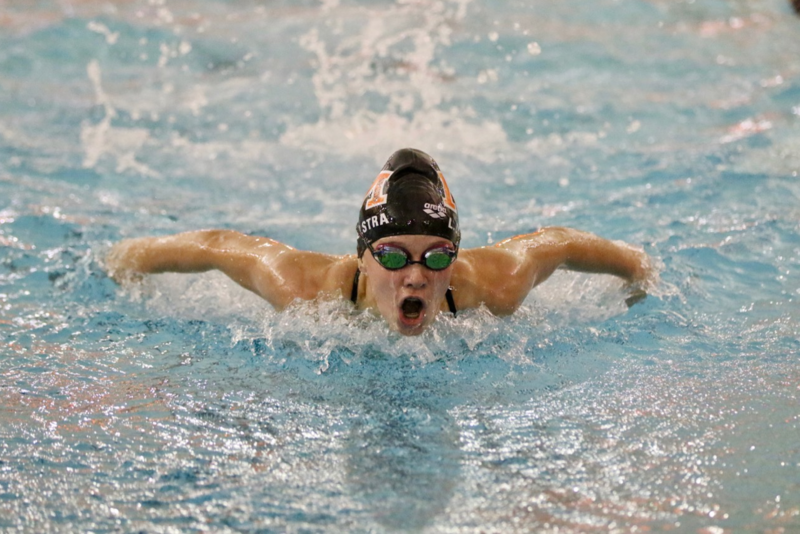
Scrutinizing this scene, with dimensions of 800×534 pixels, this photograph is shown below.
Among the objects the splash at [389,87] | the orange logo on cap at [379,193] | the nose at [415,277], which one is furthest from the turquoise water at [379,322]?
the orange logo on cap at [379,193]

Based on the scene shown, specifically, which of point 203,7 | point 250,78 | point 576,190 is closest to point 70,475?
point 576,190

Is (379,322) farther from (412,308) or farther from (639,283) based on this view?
(639,283)

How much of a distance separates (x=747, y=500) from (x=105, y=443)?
2028 mm

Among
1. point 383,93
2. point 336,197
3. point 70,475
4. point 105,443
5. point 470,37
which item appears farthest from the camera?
point 470,37

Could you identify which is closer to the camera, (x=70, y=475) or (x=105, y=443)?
(x=70, y=475)

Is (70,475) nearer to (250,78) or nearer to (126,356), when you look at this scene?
(126,356)

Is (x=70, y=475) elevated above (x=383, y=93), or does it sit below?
below

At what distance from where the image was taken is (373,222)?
335cm

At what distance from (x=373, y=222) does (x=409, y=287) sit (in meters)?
0.31

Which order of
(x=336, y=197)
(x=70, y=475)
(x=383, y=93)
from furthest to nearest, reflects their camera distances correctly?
(x=383, y=93)
(x=336, y=197)
(x=70, y=475)

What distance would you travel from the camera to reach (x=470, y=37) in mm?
8828

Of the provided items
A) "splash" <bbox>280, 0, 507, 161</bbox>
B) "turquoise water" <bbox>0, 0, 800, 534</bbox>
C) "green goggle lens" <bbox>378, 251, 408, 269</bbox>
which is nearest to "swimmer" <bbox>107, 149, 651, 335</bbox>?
"green goggle lens" <bbox>378, 251, 408, 269</bbox>

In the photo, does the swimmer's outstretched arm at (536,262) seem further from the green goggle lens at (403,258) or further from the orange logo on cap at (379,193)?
the orange logo on cap at (379,193)

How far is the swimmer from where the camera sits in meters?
3.28
